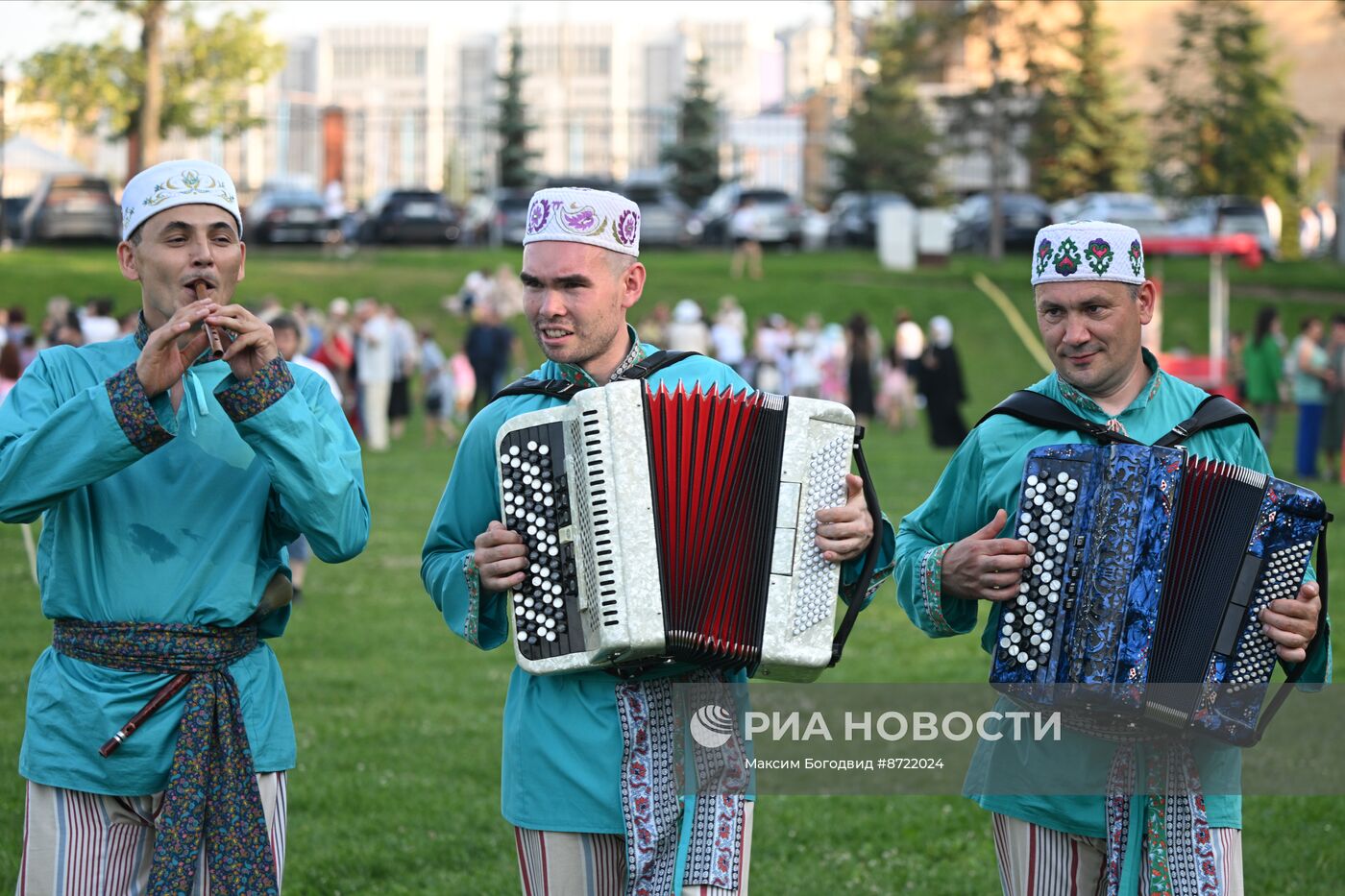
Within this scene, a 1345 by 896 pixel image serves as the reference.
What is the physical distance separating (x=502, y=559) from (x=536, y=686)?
432 mm

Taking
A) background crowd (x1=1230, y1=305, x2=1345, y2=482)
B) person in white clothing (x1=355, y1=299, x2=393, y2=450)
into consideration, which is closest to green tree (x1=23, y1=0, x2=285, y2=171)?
person in white clothing (x1=355, y1=299, x2=393, y2=450)

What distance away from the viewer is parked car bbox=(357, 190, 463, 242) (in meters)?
45.7

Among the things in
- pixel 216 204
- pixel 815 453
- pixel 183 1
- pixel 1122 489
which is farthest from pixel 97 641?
pixel 183 1

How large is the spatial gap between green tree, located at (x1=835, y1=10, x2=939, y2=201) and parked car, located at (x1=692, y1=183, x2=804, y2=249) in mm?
5912

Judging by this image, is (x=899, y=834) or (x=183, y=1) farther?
(x=183, y=1)

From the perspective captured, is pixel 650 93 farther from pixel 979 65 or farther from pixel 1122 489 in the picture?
pixel 1122 489


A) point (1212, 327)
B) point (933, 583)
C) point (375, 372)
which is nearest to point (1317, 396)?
point (1212, 327)

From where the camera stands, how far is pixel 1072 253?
4891 mm

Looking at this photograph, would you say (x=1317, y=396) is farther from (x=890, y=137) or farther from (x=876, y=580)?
(x=890, y=137)

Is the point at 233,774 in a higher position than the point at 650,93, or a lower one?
lower

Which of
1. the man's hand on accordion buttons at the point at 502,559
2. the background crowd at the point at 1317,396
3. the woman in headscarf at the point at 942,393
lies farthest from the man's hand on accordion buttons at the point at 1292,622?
the woman in headscarf at the point at 942,393

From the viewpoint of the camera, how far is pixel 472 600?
4.75 meters

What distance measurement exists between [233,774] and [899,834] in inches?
172

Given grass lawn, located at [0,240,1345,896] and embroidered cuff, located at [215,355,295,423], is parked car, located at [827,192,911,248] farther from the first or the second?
embroidered cuff, located at [215,355,295,423]
